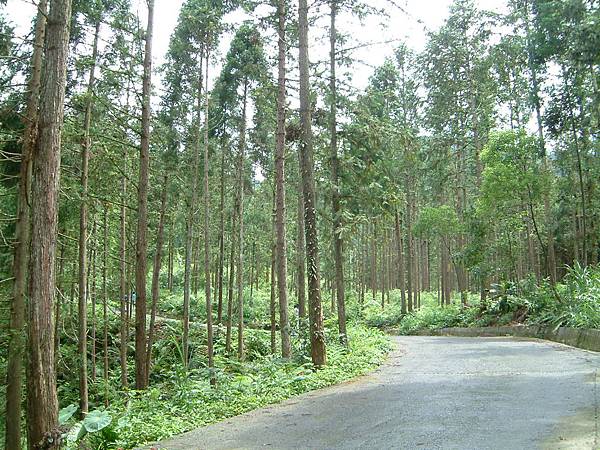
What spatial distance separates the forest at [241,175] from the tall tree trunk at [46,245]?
0.07 feet

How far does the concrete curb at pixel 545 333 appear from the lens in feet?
40.9

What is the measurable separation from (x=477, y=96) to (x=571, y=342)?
52.8 ft

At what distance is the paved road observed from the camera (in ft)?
17.4

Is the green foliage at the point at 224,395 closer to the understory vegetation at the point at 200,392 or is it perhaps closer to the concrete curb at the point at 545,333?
the understory vegetation at the point at 200,392

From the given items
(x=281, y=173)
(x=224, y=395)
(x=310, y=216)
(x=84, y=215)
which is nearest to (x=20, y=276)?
(x=84, y=215)

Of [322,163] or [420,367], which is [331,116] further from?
[420,367]

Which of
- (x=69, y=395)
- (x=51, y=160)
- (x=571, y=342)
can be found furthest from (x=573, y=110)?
(x=69, y=395)

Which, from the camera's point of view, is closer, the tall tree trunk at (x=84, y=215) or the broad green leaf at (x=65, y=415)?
the broad green leaf at (x=65, y=415)

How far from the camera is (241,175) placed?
70.0ft

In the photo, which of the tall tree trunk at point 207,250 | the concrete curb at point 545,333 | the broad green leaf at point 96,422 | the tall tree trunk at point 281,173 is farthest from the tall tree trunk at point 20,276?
the concrete curb at point 545,333

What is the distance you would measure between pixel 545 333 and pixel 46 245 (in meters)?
14.8

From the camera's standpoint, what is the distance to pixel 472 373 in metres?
9.59

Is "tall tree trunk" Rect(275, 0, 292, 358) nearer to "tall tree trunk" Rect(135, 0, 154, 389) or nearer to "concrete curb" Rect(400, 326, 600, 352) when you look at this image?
"tall tree trunk" Rect(135, 0, 154, 389)

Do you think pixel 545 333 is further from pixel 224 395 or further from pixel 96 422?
pixel 96 422
